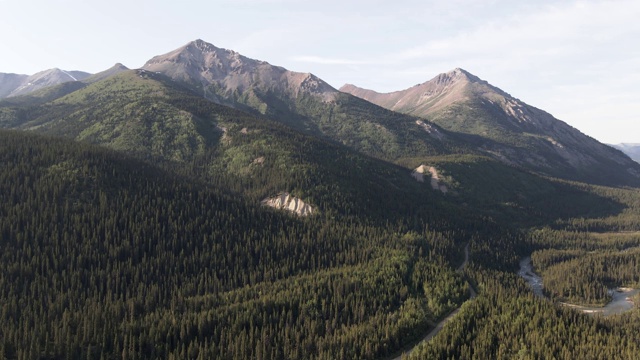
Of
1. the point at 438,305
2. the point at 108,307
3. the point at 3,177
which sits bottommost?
the point at 108,307

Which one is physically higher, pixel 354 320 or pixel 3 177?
pixel 3 177

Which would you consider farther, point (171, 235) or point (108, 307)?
point (171, 235)

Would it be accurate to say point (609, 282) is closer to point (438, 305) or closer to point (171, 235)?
point (438, 305)

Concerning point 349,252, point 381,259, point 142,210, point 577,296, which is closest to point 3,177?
point 142,210

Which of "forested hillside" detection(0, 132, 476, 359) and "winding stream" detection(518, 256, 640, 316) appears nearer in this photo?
"forested hillside" detection(0, 132, 476, 359)

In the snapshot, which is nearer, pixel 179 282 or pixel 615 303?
pixel 179 282

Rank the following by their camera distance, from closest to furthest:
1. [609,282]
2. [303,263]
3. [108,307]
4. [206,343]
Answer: [206,343] < [108,307] < [303,263] < [609,282]

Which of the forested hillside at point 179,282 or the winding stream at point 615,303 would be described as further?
the winding stream at point 615,303

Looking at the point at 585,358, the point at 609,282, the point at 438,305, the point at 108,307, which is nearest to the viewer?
the point at 585,358

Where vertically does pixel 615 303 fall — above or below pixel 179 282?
above

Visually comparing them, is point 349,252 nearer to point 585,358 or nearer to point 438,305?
point 438,305
